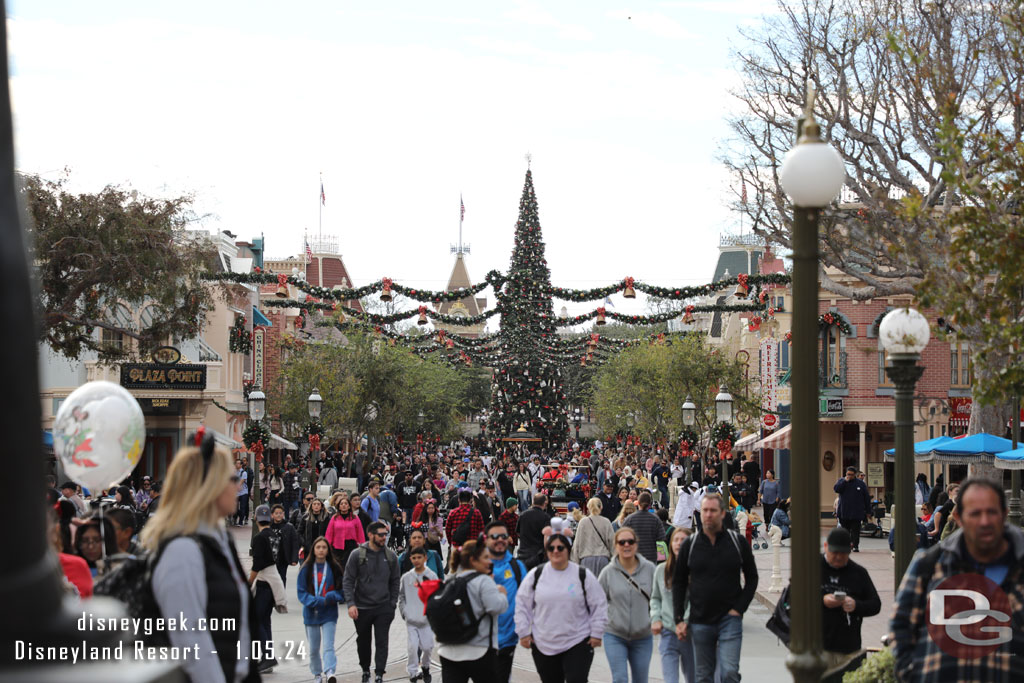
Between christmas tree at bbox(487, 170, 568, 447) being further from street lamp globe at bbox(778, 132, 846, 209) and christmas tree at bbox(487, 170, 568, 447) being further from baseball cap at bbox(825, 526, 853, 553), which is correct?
street lamp globe at bbox(778, 132, 846, 209)

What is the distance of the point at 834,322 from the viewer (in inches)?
1503

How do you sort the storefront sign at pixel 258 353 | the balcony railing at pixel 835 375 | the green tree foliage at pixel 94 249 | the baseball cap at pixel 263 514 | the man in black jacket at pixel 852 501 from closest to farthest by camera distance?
the baseball cap at pixel 263 514
the green tree foliage at pixel 94 249
the man in black jacket at pixel 852 501
the balcony railing at pixel 835 375
the storefront sign at pixel 258 353

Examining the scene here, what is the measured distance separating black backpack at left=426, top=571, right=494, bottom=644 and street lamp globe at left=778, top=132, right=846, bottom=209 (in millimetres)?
4863

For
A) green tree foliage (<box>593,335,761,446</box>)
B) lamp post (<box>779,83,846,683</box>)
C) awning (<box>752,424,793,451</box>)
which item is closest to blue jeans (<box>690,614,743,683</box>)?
lamp post (<box>779,83,846,683</box>)

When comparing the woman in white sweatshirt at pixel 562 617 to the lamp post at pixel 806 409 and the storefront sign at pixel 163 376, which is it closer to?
the lamp post at pixel 806 409

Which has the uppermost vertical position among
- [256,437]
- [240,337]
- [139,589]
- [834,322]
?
[834,322]

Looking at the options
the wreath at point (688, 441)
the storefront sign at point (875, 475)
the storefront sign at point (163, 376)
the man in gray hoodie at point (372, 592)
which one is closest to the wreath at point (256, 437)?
the storefront sign at point (163, 376)

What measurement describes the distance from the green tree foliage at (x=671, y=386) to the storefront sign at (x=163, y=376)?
656 inches

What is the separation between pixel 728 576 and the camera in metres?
9.20

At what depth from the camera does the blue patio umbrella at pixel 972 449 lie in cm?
2338

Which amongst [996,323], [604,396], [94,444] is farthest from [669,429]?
[94,444]

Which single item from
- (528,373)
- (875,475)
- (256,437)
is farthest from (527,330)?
(875,475)

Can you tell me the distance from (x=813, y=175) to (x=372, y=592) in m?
7.48

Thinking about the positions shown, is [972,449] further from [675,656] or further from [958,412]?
[958,412]
